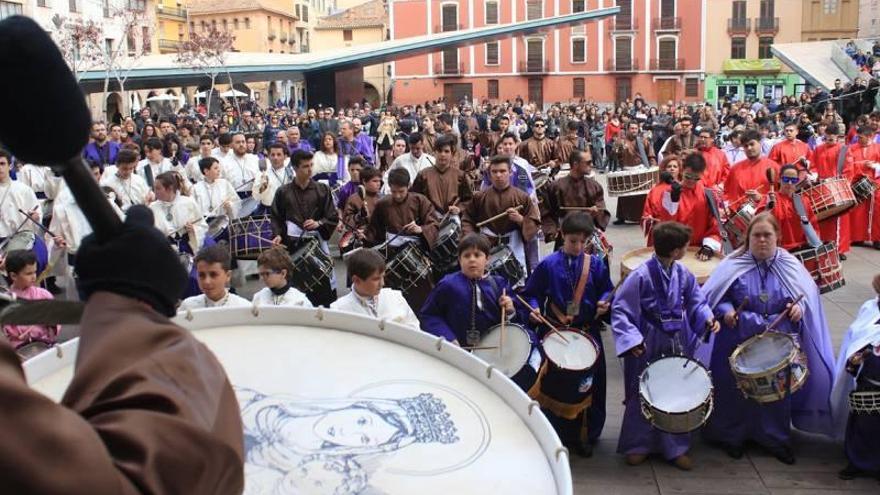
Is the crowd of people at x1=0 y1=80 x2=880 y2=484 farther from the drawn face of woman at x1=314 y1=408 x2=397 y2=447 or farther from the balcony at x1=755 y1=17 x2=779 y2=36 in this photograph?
the balcony at x1=755 y1=17 x2=779 y2=36

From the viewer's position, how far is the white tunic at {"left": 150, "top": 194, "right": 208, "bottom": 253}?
862 centimetres

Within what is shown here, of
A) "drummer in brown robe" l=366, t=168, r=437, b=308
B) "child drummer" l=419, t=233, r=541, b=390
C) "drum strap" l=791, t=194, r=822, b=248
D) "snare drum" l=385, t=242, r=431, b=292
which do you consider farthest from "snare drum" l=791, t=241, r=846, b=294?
"drummer in brown robe" l=366, t=168, r=437, b=308

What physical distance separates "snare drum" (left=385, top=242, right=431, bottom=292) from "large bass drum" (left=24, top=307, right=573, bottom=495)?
15.7 feet

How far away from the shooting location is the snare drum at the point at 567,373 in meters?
5.18

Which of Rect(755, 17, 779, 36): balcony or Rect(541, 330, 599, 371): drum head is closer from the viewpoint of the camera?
Rect(541, 330, 599, 371): drum head

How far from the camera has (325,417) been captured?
2348 millimetres

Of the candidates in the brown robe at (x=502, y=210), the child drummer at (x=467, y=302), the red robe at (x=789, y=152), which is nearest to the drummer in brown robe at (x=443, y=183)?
the brown robe at (x=502, y=210)

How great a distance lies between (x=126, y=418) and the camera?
111 cm

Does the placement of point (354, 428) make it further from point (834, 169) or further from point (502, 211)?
point (834, 169)

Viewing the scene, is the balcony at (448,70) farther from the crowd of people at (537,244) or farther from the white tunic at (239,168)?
the white tunic at (239,168)

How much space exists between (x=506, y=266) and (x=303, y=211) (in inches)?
97.6

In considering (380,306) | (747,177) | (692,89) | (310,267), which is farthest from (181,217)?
(692,89)

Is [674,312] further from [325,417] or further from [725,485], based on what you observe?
[325,417]

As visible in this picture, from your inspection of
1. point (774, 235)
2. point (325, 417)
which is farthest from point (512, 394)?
point (774, 235)
